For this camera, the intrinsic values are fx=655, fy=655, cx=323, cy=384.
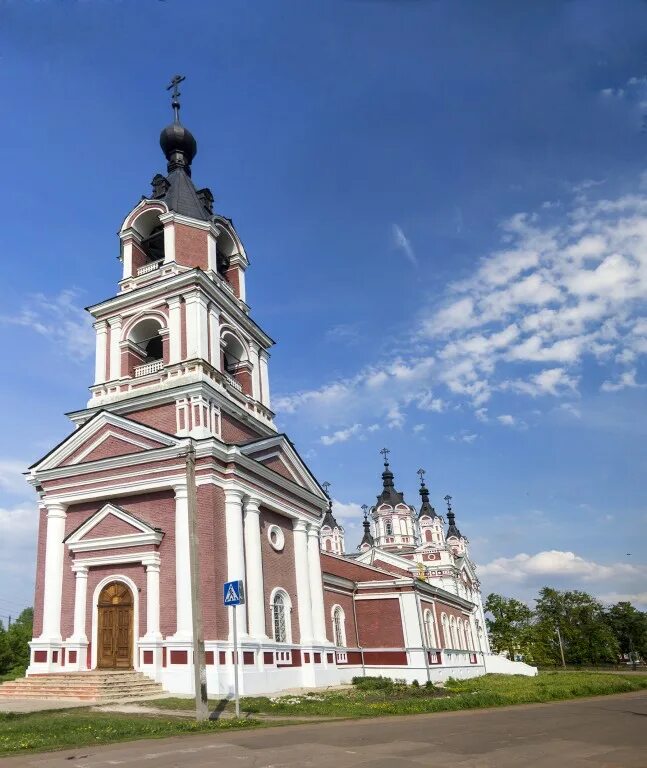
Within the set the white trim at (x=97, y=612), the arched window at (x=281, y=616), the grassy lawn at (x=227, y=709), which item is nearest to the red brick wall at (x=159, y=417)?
the white trim at (x=97, y=612)

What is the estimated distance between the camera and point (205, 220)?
2716cm

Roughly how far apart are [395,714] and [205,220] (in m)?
20.4

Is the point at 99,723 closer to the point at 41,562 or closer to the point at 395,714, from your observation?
the point at 395,714

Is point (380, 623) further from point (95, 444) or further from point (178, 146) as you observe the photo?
point (178, 146)

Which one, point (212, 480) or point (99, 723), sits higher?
point (212, 480)

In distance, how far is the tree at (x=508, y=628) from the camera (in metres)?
66.5

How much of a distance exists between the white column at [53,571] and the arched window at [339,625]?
12.8 m

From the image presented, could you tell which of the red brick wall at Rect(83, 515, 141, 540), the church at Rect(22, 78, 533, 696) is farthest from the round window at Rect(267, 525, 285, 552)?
the red brick wall at Rect(83, 515, 141, 540)

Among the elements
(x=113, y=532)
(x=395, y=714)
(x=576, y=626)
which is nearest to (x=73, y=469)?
(x=113, y=532)

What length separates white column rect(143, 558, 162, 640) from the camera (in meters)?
19.2

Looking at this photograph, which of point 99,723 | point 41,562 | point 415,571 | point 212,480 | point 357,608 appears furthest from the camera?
point 415,571

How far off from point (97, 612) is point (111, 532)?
2.46 m

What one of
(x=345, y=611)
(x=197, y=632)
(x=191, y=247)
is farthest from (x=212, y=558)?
(x=345, y=611)

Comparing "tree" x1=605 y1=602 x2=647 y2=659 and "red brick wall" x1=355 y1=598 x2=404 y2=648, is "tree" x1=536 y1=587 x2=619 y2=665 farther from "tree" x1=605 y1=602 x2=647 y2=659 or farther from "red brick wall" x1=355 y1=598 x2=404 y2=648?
"red brick wall" x1=355 y1=598 x2=404 y2=648
